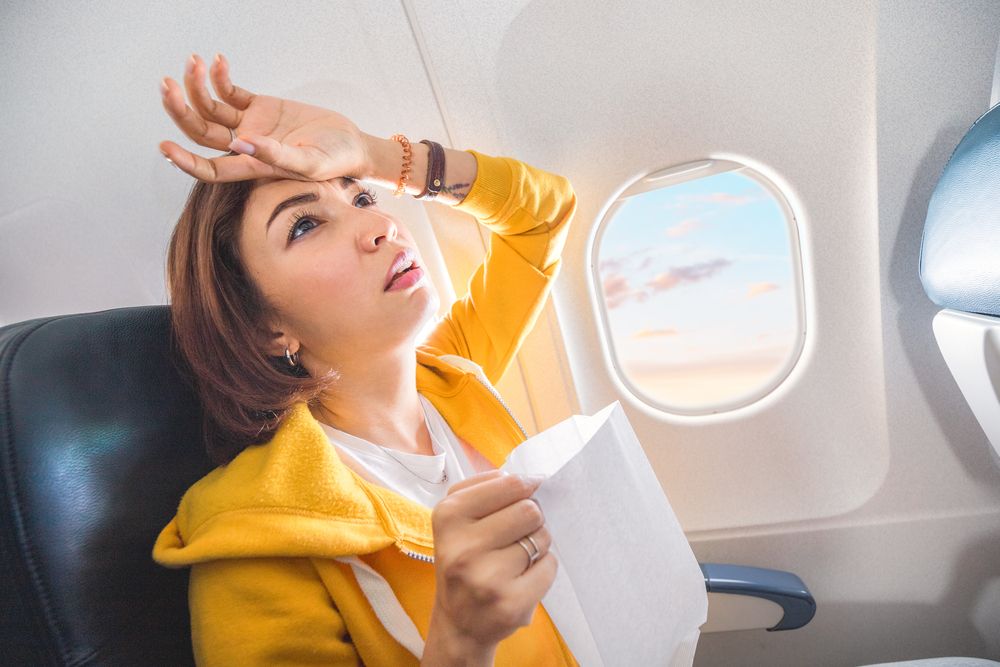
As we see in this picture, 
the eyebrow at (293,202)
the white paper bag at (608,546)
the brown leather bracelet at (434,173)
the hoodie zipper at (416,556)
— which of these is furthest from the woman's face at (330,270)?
the white paper bag at (608,546)

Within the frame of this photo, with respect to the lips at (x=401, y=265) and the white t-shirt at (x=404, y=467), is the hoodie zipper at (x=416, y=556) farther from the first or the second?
the lips at (x=401, y=265)

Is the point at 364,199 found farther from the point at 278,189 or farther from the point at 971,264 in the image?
the point at 971,264

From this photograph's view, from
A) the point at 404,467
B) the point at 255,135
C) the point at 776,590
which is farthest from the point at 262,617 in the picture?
the point at 776,590

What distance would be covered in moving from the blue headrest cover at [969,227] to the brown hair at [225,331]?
1.37 metres

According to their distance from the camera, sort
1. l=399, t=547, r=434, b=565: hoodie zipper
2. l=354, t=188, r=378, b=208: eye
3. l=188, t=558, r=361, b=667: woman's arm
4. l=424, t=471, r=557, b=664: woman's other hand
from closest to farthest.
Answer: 1. l=424, t=471, r=557, b=664: woman's other hand
2. l=188, t=558, r=361, b=667: woman's arm
3. l=399, t=547, r=434, b=565: hoodie zipper
4. l=354, t=188, r=378, b=208: eye

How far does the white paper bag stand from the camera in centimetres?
73

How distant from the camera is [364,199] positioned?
56.2 inches

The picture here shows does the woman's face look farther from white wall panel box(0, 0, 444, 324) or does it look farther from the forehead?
white wall panel box(0, 0, 444, 324)

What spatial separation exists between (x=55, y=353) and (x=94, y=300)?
3.11ft

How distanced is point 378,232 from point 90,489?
70 centimetres

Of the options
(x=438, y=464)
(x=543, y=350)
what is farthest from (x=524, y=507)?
(x=543, y=350)

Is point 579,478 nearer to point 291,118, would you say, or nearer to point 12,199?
point 291,118

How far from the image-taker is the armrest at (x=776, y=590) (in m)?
1.50

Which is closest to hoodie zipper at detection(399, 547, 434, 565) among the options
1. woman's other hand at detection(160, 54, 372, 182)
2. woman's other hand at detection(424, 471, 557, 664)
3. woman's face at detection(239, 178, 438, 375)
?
woman's other hand at detection(424, 471, 557, 664)
